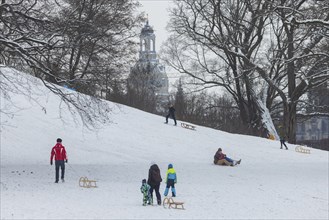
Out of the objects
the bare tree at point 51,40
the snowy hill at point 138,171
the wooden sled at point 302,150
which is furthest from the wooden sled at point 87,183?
the wooden sled at point 302,150

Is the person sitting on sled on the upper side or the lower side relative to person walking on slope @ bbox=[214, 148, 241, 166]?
lower

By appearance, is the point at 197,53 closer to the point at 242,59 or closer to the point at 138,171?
the point at 242,59

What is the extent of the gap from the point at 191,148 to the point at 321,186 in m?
11.1

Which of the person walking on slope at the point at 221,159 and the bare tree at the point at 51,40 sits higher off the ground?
the bare tree at the point at 51,40

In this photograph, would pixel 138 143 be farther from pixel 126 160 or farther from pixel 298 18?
pixel 298 18

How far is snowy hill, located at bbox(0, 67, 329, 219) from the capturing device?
1562 cm

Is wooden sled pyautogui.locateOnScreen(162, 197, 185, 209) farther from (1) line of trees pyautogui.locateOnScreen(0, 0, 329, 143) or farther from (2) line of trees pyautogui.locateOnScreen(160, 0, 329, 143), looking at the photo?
(2) line of trees pyautogui.locateOnScreen(160, 0, 329, 143)

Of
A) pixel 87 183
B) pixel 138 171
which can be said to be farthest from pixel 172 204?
pixel 138 171

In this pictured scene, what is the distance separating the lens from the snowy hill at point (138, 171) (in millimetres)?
15625

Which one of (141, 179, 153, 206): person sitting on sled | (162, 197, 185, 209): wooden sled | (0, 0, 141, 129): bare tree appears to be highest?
(0, 0, 141, 129): bare tree

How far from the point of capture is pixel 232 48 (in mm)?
41969

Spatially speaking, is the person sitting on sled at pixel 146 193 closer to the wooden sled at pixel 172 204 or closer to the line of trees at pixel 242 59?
the wooden sled at pixel 172 204

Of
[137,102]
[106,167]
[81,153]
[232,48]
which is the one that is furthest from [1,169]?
[137,102]

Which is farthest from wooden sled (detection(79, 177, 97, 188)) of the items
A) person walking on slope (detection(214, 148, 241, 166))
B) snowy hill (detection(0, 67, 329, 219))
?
person walking on slope (detection(214, 148, 241, 166))
